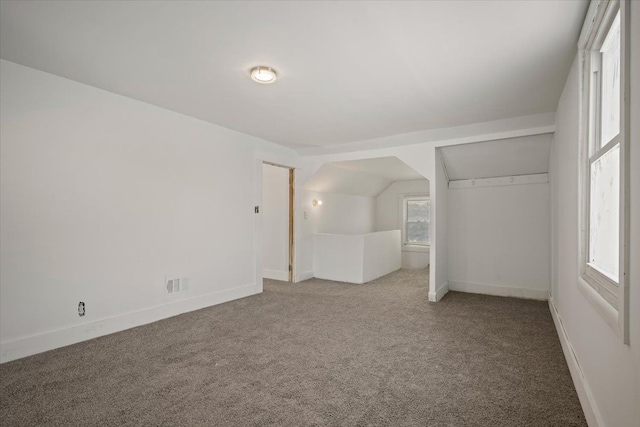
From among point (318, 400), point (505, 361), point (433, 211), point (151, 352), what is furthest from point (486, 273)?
point (151, 352)

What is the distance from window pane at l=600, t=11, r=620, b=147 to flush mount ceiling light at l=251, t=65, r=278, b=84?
2.07 metres

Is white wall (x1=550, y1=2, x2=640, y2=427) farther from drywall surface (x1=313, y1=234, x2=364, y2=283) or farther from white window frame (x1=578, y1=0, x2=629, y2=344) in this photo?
drywall surface (x1=313, y1=234, x2=364, y2=283)

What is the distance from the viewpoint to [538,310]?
12.7 feet

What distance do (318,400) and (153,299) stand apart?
7.57ft

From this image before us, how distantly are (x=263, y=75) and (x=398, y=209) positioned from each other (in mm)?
5671

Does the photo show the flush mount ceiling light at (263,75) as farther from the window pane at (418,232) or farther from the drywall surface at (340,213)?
the window pane at (418,232)

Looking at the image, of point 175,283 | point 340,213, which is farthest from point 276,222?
point 175,283

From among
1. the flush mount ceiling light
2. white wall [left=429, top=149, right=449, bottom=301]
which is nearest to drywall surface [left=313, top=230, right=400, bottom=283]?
white wall [left=429, top=149, right=449, bottom=301]

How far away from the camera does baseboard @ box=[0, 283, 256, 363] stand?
2.52 metres

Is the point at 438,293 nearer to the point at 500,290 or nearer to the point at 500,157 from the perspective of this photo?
the point at 500,290

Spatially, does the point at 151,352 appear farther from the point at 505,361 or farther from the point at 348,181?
the point at 348,181

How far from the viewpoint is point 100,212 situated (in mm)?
3027

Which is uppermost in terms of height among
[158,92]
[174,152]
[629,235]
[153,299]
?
[158,92]

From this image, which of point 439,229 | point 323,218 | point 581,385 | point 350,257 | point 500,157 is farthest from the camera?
Result: point 323,218
